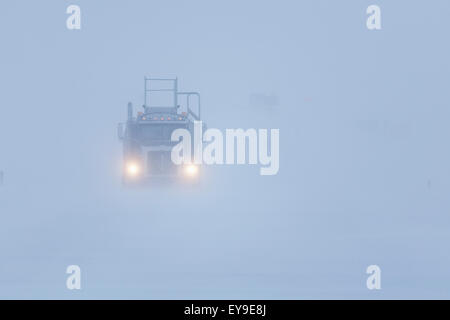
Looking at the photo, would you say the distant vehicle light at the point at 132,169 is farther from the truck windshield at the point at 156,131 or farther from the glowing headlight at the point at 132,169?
the truck windshield at the point at 156,131

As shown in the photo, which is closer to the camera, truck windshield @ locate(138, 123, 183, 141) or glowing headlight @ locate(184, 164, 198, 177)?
glowing headlight @ locate(184, 164, 198, 177)

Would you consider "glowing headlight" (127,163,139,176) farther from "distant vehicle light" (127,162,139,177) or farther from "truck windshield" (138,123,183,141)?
"truck windshield" (138,123,183,141)

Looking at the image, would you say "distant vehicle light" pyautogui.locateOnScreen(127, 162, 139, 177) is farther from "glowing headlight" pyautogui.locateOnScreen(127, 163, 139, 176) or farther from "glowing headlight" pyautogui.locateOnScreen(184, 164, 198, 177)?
"glowing headlight" pyautogui.locateOnScreen(184, 164, 198, 177)

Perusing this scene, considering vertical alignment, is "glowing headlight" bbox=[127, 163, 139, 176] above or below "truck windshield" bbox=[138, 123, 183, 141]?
below

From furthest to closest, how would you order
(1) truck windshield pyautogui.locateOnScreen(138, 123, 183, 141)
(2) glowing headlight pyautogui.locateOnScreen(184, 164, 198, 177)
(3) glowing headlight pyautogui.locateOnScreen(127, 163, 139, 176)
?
(1) truck windshield pyautogui.locateOnScreen(138, 123, 183, 141), (3) glowing headlight pyautogui.locateOnScreen(127, 163, 139, 176), (2) glowing headlight pyautogui.locateOnScreen(184, 164, 198, 177)

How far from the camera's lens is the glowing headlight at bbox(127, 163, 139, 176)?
18.1 m

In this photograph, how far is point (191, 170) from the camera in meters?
17.8

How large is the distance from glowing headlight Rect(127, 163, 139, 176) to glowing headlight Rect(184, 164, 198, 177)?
3.66 feet

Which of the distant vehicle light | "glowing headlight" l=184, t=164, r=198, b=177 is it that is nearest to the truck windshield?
the distant vehicle light

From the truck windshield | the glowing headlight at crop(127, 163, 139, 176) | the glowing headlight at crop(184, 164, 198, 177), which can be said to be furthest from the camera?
the truck windshield

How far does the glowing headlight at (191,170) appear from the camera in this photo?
57.9 ft
